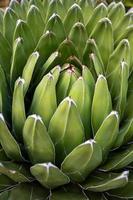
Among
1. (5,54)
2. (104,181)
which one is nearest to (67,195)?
(104,181)

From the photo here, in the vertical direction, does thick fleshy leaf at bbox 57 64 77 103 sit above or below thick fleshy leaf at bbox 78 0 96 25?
below

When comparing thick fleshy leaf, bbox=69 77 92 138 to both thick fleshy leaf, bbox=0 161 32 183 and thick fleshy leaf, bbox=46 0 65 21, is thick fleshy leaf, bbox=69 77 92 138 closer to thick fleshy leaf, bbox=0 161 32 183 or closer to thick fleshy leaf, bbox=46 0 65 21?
thick fleshy leaf, bbox=0 161 32 183

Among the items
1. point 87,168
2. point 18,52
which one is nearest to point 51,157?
point 87,168

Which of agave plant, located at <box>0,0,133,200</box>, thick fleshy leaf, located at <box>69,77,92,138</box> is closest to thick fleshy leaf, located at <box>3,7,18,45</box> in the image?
agave plant, located at <box>0,0,133,200</box>

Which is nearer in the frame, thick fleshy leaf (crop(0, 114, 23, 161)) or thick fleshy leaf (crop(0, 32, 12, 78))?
thick fleshy leaf (crop(0, 114, 23, 161))

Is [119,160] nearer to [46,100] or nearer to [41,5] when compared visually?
[46,100]

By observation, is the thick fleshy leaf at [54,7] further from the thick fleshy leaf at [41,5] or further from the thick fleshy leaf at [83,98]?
the thick fleshy leaf at [83,98]
